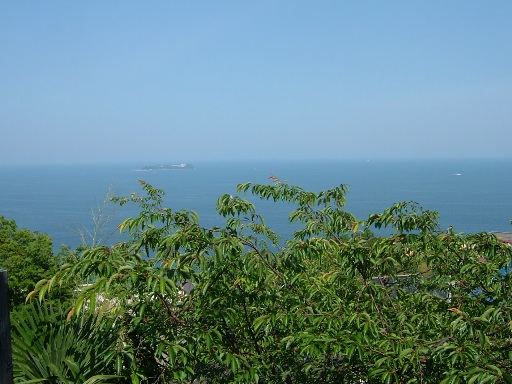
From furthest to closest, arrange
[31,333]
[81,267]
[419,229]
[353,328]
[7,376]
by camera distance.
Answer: [31,333] < [419,229] < [353,328] < [81,267] < [7,376]

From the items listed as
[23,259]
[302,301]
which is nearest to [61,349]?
[302,301]

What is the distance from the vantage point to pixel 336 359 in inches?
127

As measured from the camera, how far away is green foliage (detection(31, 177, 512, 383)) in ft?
8.36

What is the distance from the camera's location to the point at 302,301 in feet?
10.1

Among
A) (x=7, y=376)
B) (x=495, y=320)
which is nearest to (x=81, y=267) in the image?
(x=7, y=376)

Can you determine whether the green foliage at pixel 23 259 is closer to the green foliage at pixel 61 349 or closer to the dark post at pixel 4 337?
the green foliage at pixel 61 349

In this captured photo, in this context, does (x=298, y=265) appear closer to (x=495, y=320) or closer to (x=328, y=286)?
(x=328, y=286)

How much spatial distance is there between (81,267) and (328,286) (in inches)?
66.6

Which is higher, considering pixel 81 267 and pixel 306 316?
pixel 81 267

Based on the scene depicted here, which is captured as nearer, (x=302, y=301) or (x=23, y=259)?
(x=302, y=301)

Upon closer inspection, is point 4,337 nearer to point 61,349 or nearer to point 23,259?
point 61,349

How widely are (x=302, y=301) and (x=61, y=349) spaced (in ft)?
5.88

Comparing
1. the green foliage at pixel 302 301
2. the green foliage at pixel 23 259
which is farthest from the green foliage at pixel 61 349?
the green foliage at pixel 23 259

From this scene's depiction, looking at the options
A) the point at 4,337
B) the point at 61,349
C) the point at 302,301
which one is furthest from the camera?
the point at 61,349
